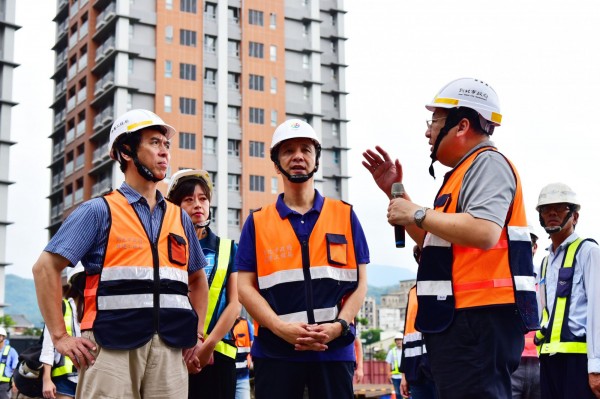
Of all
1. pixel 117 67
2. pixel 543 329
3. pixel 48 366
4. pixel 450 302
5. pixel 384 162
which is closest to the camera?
pixel 450 302

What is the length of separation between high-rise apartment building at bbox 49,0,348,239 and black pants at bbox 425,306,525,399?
2288 inches

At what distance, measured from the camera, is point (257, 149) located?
217ft

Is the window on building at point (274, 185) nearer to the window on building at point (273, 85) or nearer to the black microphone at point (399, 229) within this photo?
the window on building at point (273, 85)

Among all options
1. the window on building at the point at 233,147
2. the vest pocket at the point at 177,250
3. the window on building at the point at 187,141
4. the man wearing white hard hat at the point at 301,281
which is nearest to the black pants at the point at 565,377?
the man wearing white hard hat at the point at 301,281

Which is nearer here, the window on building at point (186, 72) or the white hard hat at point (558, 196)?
the white hard hat at point (558, 196)

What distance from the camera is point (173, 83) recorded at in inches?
2498

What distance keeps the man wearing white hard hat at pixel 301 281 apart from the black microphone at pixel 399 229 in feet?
1.96

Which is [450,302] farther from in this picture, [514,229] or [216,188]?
[216,188]

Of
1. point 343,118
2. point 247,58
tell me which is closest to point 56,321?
point 247,58

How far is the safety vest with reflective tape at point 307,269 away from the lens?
17.0 feet

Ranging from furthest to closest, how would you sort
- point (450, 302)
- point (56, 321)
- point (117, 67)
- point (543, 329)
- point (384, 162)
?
1. point (117, 67)
2. point (543, 329)
3. point (384, 162)
4. point (56, 321)
5. point (450, 302)

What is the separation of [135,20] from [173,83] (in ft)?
19.3

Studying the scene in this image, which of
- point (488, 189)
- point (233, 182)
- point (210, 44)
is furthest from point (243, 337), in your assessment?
point (210, 44)

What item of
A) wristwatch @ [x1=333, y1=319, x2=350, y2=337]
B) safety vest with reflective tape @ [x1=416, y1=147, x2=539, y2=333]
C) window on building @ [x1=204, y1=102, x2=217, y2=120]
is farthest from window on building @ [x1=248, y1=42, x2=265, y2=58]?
safety vest with reflective tape @ [x1=416, y1=147, x2=539, y2=333]
